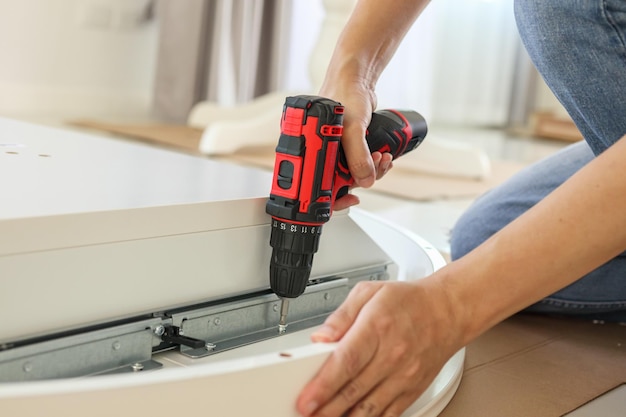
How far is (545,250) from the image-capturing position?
667 millimetres

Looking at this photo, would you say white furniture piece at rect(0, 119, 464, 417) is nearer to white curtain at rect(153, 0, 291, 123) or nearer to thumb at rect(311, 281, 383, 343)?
thumb at rect(311, 281, 383, 343)

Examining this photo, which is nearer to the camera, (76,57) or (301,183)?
(301,183)

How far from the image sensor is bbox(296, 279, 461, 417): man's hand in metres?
0.63

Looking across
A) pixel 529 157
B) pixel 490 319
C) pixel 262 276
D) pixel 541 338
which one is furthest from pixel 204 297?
pixel 529 157

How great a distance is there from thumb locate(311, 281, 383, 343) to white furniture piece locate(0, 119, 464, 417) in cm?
2

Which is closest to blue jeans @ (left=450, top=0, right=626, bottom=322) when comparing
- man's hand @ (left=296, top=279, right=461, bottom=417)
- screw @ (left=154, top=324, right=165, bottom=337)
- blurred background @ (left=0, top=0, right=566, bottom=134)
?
man's hand @ (left=296, top=279, right=461, bottom=417)

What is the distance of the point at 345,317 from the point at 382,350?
4 centimetres

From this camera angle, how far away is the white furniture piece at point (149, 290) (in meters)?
0.58

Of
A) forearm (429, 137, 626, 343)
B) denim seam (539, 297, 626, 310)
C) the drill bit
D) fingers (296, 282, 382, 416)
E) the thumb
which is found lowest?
denim seam (539, 297, 626, 310)

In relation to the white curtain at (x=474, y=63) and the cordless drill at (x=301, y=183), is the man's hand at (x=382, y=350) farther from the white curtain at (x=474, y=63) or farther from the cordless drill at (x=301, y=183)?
the white curtain at (x=474, y=63)

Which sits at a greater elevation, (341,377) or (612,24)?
(612,24)

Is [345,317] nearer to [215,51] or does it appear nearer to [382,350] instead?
[382,350]

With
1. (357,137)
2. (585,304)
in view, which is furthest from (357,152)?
(585,304)

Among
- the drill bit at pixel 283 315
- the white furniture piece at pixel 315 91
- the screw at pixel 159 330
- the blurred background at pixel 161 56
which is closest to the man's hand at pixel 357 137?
the drill bit at pixel 283 315
